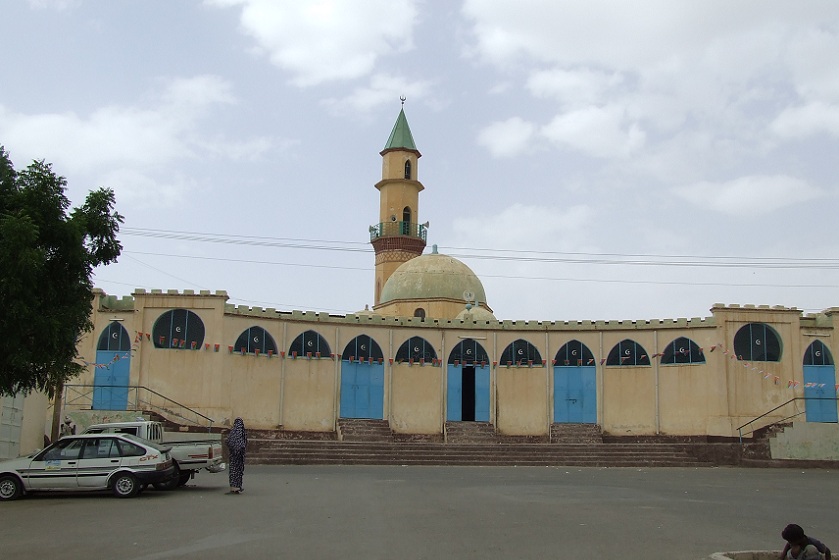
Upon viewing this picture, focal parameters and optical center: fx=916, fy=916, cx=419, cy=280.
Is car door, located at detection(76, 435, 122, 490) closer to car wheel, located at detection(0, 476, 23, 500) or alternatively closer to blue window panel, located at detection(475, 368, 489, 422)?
car wheel, located at detection(0, 476, 23, 500)

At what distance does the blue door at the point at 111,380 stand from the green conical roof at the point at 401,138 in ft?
76.7

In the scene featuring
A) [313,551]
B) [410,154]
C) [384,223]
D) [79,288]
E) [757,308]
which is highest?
[410,154]

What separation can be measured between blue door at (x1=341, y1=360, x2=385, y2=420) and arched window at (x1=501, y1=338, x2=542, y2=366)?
457 cm

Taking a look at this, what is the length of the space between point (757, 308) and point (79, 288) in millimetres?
23817

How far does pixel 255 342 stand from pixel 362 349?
3.83 m

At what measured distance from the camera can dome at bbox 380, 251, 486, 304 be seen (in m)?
41.9

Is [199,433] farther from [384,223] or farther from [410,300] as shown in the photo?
[384,223]

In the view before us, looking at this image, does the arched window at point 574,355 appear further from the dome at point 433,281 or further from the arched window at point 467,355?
the dome at point 433,281

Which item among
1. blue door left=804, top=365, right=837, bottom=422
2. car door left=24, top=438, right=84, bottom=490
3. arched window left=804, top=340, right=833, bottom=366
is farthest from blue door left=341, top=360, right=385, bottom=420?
car door left=24, top=438, right=84, bottom=490

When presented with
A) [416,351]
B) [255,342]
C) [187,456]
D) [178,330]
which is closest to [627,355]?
[416,351]

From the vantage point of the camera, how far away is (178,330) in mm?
30594

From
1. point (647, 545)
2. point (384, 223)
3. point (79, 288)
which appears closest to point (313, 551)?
point (647, 545)

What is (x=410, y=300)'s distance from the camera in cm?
4194

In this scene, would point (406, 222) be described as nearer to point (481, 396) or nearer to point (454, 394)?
point (454, 394)
